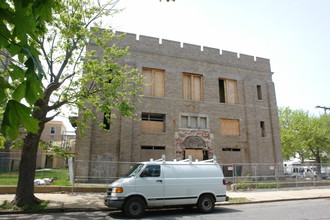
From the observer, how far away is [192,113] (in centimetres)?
2141

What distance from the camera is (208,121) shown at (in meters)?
21.7

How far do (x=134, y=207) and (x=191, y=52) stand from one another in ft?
54.8

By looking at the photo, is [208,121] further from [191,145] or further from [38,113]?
[38,113]

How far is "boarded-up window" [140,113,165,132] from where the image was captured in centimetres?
2002

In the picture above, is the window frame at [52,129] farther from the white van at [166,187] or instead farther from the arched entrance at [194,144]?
the white van at [166,187]

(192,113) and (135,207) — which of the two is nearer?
(135,207)

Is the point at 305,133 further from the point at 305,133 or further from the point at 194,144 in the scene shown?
the point at 194,144

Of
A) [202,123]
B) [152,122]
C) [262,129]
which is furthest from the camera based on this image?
[262,129]

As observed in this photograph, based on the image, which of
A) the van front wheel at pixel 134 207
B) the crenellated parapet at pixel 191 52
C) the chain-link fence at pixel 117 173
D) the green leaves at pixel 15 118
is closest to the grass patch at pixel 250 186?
the chain-link fence at pixel 117 173

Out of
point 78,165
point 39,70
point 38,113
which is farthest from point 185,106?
point 39,70

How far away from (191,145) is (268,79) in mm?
11446

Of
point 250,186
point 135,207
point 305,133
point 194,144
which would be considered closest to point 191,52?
point 194,144

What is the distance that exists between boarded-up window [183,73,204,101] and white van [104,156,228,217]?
1155 centimetres

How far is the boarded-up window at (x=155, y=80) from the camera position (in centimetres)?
2098
